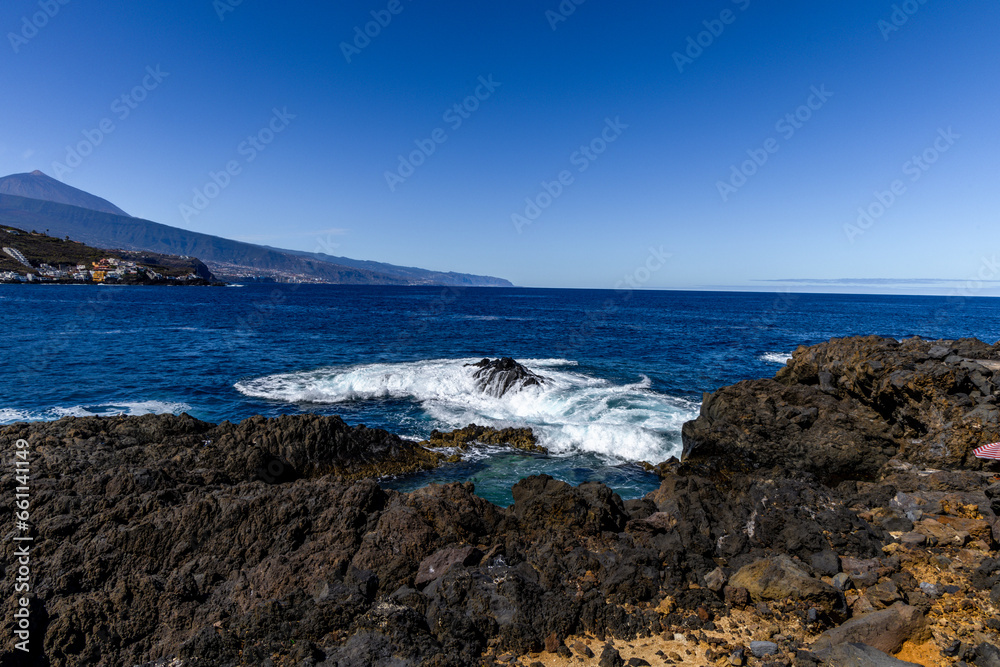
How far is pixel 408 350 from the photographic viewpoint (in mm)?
38250

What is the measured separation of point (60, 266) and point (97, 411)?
546ft

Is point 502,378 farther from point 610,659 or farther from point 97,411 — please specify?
point 610,659

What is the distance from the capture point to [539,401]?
78.7ft

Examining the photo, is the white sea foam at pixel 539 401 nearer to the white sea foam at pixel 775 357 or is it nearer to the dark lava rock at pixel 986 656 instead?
the dark lava rock at pixel 986 656

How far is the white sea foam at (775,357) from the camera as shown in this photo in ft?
121

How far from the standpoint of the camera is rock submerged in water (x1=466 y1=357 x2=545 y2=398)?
2527cm

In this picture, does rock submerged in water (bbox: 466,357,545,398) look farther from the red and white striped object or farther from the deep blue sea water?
the red and white striped object

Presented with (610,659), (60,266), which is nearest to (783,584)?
(610,659)

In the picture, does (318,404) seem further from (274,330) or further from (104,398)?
(274,330)

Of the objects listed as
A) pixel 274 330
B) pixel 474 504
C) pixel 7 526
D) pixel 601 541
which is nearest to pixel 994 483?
pixel 601 541

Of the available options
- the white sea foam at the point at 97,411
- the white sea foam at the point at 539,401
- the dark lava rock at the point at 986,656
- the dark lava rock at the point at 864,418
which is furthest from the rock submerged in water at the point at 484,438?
the dark lava rock at the point at 986,656

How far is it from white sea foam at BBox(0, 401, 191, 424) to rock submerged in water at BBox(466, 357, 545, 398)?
572 inches

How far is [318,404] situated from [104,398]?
9.93 metres

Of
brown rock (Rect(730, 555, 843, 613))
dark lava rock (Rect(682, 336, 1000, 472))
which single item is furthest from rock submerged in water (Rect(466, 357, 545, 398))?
brown rock (Rect(730, 555, 843, 613))
